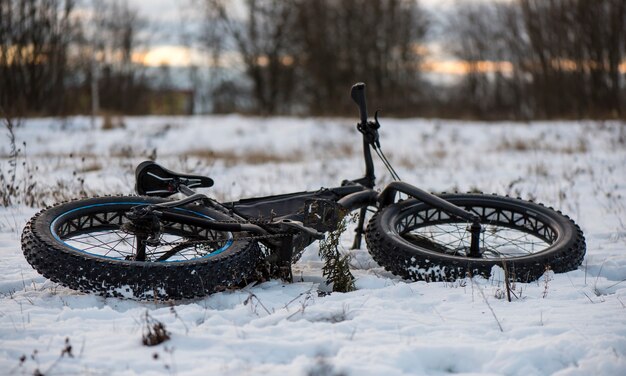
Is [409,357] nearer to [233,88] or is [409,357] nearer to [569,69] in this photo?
[569,69]

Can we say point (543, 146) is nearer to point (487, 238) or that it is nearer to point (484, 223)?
point (487, 238)

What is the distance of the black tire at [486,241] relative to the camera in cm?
372

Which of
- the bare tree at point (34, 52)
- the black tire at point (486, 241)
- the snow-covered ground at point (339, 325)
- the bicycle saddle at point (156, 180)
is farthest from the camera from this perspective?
the bare tree at point (34, 52)

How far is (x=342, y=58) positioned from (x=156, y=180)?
29.8 meters

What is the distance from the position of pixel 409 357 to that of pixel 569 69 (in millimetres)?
22281

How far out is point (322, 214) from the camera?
395 cm

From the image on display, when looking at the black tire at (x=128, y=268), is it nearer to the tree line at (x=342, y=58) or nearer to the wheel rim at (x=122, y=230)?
the wheel rim at (x=122, y=230)

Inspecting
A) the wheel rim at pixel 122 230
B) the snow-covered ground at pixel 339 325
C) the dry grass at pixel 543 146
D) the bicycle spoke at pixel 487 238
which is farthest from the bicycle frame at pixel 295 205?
the dry grass at pixel 543 146

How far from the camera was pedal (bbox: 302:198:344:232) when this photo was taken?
155 inches

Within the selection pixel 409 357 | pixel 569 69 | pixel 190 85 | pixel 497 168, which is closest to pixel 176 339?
pixel 409 357

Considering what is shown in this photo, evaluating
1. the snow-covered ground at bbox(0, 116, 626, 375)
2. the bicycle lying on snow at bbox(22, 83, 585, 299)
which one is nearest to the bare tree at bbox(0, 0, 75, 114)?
the snow-covered ground at bbox(0, 116, 626, 375)

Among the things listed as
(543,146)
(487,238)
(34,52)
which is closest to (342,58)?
(34,52)

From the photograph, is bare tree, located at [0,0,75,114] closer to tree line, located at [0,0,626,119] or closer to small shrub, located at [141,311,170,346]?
tree line, located at [0,0,626,119]

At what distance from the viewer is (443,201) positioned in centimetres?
412
